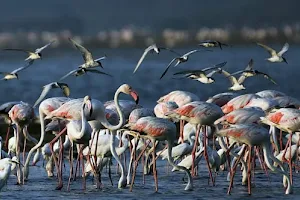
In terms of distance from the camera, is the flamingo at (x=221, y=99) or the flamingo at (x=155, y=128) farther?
the flamingo at (x=221, y=99)

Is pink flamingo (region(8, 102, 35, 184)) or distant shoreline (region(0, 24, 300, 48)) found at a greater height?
distant shoreline (region(0, 24, 300, 48))

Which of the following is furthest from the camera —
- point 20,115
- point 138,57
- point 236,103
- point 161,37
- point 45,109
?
point 161,37

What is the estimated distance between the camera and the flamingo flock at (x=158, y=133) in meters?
13.2

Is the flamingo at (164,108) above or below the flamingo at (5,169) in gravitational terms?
above

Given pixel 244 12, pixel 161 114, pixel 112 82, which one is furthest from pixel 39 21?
pixel 161 114

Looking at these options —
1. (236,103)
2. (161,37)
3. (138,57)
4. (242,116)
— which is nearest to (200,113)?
(242,116)

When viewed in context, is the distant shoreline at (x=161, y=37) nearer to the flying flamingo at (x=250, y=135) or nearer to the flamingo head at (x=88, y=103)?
the flamingo head at (x=88, y=103)

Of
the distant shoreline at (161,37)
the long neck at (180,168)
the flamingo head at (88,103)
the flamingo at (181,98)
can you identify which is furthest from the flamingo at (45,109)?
the distant shoreline at (161,37)

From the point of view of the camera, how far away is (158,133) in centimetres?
1317

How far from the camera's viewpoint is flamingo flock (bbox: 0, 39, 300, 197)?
13.2 meters

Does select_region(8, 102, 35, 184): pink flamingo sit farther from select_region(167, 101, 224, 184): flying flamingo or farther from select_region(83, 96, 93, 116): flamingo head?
select_region(167, 101, 224, 184): flying flamingo

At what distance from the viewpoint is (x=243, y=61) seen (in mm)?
46469

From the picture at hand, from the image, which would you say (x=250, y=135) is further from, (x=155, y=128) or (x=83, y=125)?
(x=83, y=125)

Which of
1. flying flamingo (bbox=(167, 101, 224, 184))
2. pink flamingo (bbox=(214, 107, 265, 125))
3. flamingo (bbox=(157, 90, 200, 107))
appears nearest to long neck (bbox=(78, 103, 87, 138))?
flying flamingo (bbox=(167, 101, 224, 184))
